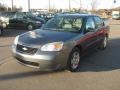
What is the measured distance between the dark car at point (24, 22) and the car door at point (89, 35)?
1274cm

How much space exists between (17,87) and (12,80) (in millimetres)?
515

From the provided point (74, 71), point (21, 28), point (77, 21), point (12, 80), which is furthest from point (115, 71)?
point (21, 28)

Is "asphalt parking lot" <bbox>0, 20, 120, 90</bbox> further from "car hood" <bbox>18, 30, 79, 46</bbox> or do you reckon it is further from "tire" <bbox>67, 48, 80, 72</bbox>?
"car hood" <bbox>18, 30, 79, 46</bbox>

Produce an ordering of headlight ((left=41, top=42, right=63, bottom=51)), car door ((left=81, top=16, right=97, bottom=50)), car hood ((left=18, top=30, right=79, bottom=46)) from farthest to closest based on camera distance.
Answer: car door ((left=81, top=16, right=97, bottom=50)), car hood ((left=18, top=30, right=79, bottom=46)), headlight ((left=41, top=42, right=63, bottom=51))

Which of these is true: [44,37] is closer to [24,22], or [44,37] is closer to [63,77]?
[63,77]

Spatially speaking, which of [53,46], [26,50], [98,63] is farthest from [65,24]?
[26,50]

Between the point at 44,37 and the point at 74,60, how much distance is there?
42.4 inches

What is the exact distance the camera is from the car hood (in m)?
6.44

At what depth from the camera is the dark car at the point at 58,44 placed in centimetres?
621

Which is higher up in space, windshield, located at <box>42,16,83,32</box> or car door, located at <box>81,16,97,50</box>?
windshield, located at <box>42,16,83,32</box>

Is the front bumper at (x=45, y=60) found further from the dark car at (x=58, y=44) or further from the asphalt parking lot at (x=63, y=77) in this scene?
the asphalt parking lot at (x=63, y=77)

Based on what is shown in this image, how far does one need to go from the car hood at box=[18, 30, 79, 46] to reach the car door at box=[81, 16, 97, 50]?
1.78 ft

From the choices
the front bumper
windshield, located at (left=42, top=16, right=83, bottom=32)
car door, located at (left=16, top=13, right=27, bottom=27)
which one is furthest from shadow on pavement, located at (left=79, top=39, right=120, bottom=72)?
car door, located at (left=16, top=13, right=27, bottom=27)

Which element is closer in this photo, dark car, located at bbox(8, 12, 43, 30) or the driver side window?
the driver side window
